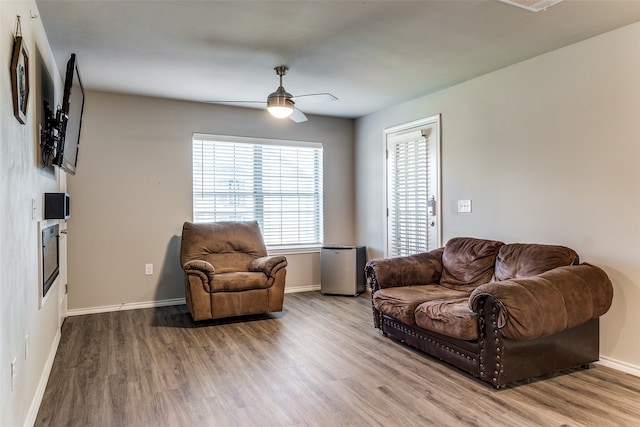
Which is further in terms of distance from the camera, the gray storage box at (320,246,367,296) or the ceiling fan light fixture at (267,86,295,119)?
the gray storage box at (320,246,367,296)

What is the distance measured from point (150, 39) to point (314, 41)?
1.21 metres

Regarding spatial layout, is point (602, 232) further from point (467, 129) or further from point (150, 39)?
point (150, 39)

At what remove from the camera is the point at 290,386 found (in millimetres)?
2701

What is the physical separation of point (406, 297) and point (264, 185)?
9.12 feet

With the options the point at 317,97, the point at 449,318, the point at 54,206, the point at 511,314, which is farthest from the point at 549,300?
the point at 54,206

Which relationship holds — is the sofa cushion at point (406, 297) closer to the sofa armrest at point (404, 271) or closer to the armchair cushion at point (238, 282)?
the sofa armrest at point (404, 271)

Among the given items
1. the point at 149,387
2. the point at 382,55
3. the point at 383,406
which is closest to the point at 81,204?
the point at 149,387

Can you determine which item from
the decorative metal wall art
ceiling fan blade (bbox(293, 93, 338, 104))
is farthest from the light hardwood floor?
ceiling fan blade (bbox(293, 93, 338, 104))

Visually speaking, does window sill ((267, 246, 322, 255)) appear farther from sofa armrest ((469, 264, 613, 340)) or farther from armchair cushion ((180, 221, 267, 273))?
sofa armrest ((469, 264, 613, 340))

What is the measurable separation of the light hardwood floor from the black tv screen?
149 centimetres

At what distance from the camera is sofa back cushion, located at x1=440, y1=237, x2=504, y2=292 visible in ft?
11.7

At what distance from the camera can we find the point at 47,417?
2307 mm

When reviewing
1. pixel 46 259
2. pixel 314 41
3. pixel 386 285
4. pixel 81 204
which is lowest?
pixel 386 285

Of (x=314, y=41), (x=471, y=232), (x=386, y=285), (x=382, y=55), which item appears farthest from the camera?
(x=471, y=232)
